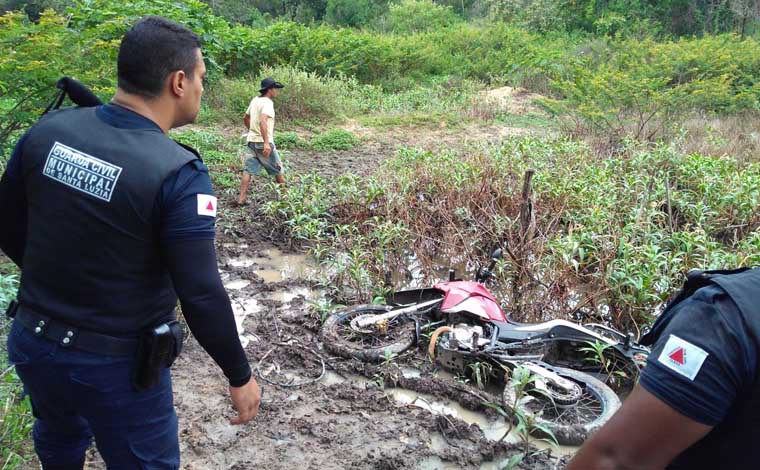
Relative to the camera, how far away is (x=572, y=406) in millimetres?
3795

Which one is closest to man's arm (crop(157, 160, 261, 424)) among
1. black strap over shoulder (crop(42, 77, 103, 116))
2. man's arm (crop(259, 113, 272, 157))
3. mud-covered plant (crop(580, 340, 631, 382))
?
black strap over shoulder (crop(42, 77, 103, 116))

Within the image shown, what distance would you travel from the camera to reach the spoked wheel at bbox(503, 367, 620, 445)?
11.8 feet

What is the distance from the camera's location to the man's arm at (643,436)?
120cm

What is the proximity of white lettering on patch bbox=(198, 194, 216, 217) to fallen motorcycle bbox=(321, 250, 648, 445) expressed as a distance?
2223 millimetres

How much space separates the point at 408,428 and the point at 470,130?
32.6 feet

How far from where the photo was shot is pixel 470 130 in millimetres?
12938

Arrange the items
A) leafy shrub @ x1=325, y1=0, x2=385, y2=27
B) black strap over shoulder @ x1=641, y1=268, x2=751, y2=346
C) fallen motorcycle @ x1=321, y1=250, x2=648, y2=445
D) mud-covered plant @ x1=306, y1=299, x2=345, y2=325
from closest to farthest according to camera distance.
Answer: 1. black strap over shoulder @ x1=641, y1=268, x2=751, y2=346
2. fallen motorcycle @ x1=321, y1=250, x2=648, y2=445
3. mud-covered plant @ x1=306, y1=299, x2=345, y2=325
4. leafy shrub @ x1=325, y1=0, x2=385, y2=27

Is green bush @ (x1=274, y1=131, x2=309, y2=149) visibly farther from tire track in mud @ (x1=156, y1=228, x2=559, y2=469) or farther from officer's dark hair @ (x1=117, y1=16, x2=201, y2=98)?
officer's dark hair @ (x1=117, y1=16, x2=201, y2=98)

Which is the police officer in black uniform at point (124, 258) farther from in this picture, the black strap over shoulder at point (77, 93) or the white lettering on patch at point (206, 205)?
the black strap over shoulder at point (77, 93)

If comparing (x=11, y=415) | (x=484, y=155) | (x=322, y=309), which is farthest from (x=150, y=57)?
(x=484, y=155)

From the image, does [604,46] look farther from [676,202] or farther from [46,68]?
[46,68]

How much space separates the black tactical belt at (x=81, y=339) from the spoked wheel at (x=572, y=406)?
2.36m

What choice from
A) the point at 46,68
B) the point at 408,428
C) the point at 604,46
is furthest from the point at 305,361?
the point at 604,46

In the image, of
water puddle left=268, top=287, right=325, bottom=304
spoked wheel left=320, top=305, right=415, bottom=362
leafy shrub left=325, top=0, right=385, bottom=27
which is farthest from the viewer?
leafy shrub left=325, top=0, right=385, bottom=27
